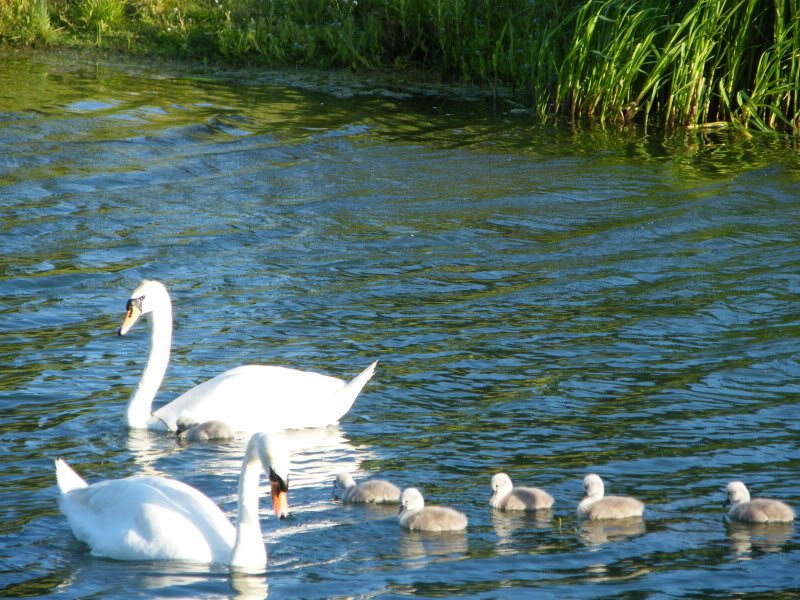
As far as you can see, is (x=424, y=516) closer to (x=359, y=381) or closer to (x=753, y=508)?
(x=753, y=508)

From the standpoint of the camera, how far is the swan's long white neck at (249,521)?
4.97 meters

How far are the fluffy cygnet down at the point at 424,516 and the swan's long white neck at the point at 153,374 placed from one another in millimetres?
1961

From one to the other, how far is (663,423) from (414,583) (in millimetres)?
2198

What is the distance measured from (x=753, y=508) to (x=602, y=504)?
0.64 meters

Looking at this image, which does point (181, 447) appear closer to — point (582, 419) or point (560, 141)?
point (582, 419)

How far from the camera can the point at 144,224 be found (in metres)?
10.9

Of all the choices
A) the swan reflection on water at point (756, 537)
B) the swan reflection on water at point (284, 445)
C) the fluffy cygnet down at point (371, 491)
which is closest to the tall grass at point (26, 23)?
the swan reflection on water at point (284, 445)

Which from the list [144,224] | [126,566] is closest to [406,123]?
[144,224]

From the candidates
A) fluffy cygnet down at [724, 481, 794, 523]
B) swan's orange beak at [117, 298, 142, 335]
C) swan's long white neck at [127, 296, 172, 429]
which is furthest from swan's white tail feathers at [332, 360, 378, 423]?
fluffy cygnet down at [724, 481, 794, 523]

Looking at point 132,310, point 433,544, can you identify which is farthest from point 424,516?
point 132,310

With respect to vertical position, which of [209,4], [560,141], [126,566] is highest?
[209,4]

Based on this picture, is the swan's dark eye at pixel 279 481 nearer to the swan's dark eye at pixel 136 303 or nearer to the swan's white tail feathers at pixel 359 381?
the swan's white tail feathers at pixel 359 381

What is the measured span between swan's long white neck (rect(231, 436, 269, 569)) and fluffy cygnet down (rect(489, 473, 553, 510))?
1118mm

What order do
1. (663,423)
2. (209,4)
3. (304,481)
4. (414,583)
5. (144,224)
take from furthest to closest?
(209,4) < (144,224) < (663,423) < (304,481) < (414,583)
